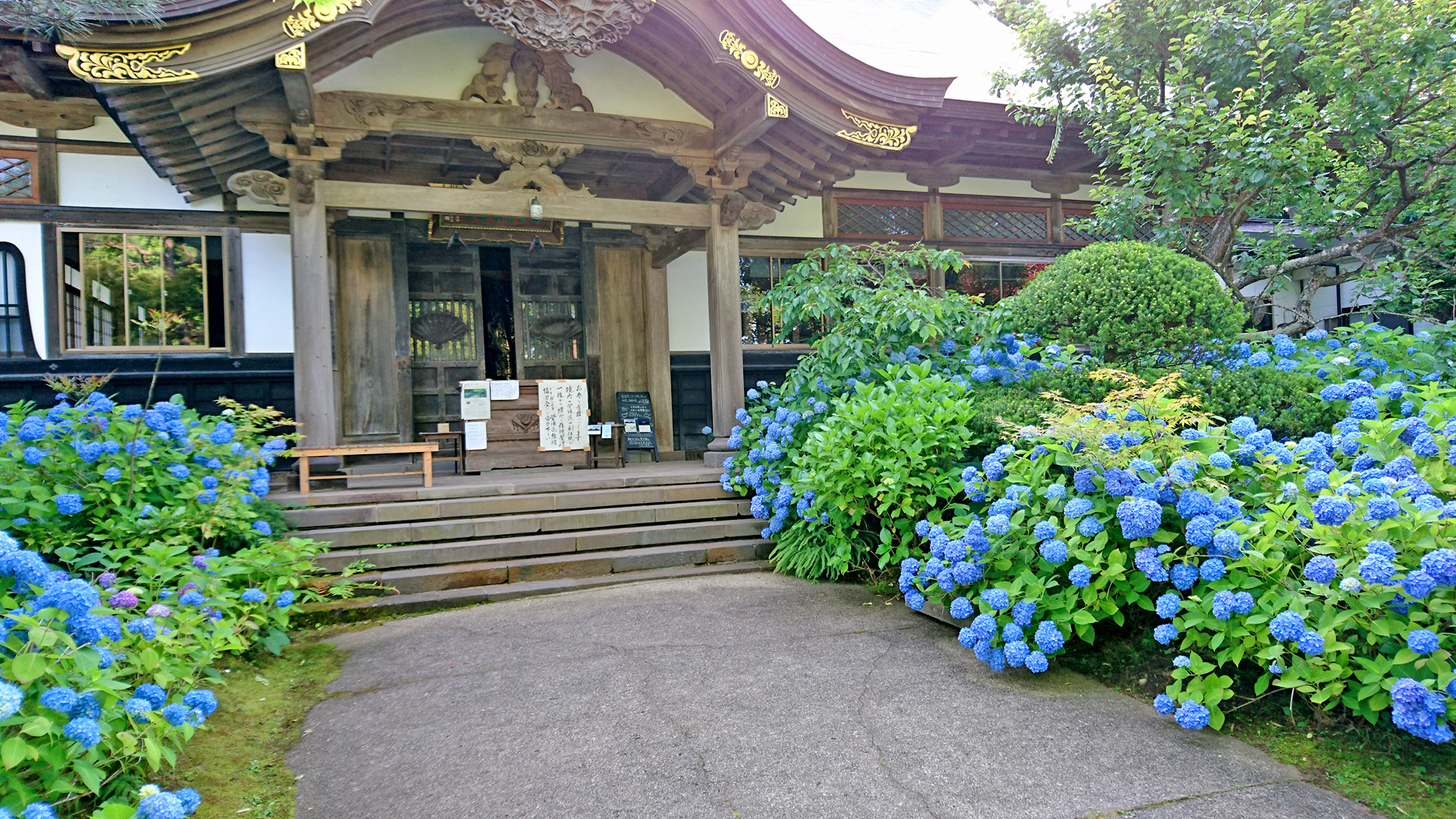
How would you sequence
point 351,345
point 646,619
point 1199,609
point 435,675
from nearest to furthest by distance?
point 1199,609
point 435,675
point 646,619
point 351,345

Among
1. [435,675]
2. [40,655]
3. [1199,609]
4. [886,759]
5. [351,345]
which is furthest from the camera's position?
[351,345]

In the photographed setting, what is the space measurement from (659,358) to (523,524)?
404 cm

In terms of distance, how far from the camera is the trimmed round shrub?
5.70 meters

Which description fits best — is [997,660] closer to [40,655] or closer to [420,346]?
[40,655]

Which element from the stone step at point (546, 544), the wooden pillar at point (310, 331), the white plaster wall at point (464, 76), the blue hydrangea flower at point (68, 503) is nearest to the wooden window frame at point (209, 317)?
the wooden pillar at point (310, 331)

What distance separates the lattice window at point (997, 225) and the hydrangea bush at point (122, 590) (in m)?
8.37

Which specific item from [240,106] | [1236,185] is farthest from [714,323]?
[1236,185]

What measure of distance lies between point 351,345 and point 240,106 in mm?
2963

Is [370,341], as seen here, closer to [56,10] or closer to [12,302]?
[12,302]

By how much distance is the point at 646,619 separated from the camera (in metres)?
5.07

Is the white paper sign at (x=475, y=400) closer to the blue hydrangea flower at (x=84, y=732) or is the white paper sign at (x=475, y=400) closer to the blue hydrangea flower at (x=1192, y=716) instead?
the blue hydrangea flower at (x=84, y=732)

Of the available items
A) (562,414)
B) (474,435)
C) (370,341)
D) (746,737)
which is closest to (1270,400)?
(746,737)

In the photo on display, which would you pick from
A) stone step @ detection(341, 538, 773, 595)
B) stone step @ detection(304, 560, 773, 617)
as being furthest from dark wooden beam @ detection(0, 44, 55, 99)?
stone step @ detection(304, 560, 773, 617)

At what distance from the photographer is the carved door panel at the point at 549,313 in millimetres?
9945
